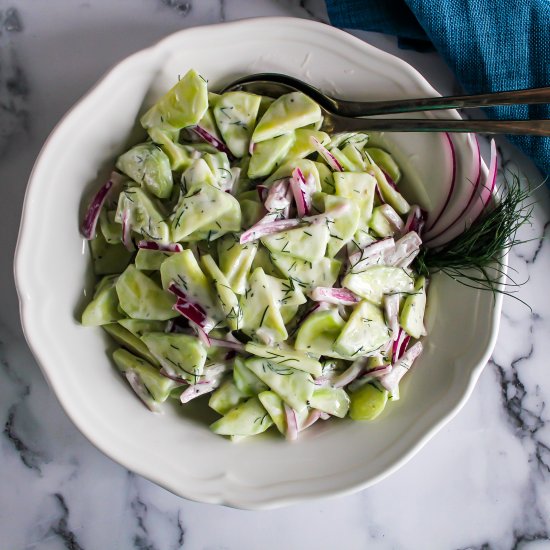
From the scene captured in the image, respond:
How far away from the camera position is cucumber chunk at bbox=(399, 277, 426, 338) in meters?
1.70

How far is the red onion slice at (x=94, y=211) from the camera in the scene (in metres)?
1.61

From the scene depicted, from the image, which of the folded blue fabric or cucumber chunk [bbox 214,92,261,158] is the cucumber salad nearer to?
cucumber chunk [bbox 214,92,261,158]

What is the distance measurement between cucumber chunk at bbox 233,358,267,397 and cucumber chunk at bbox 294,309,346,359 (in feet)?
0.44

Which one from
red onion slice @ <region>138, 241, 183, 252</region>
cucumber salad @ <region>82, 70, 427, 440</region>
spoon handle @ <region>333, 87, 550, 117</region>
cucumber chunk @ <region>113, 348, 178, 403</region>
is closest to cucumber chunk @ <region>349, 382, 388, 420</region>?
cucumber salad @ <region>82, 70, 427, 440</region>

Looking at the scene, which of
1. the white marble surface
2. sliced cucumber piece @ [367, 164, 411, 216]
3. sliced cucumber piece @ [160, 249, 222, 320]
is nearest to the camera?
sliced cucumber piece @ [160, 249, 222, 320]

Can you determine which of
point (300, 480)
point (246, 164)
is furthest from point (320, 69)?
point (300, 480)

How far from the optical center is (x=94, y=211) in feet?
5.28

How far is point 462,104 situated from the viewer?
1609 mm

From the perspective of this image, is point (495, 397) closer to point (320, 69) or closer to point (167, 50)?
point (320, 69)

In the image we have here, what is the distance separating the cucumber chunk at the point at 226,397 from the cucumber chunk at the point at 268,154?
54cm

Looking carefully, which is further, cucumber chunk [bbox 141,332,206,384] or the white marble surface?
the white marble surface

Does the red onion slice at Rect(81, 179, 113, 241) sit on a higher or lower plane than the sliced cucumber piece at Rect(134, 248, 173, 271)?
higher

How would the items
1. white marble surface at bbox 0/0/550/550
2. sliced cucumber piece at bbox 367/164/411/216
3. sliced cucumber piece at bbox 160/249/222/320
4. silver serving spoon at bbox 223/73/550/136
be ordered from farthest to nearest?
white marble surface at bbox 0/0/550/550 → sliced cucumber piece at bbox 367/164/411/216 → silver serving spoon at bbox 223/73/550/136 → sliced cucumber piece at bbox 160/249/222/320

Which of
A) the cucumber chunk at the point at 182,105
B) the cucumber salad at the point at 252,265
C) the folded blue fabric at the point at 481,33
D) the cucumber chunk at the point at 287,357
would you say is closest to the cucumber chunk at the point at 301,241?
the cucumber salad at the point at 252,265
